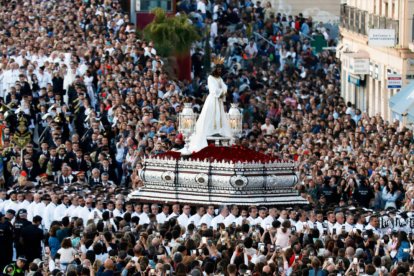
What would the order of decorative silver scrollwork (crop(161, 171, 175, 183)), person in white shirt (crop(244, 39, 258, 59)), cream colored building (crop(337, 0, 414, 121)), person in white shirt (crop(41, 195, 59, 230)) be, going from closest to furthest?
person in white shirt (crop(41, 195, 59, 230)) → decorative silver scrollwork (crop(161, 171, 175, 183)) → cream colored building (crop(337, 0, 414, 121)) → person in white shirt (crop(244, 39, 258, 59))

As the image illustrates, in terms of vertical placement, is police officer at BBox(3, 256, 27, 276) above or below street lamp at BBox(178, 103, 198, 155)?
below

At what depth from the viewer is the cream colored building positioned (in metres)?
78.9

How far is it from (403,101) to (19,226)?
18813 millimetres

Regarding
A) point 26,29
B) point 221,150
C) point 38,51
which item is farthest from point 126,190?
point 26,29

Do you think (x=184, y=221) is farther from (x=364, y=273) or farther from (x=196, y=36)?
(x=196, y=36)

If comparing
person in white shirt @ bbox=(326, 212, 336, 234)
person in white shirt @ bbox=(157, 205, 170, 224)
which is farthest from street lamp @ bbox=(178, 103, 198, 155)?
person in white shirt @ bbox=(326, 212, 336, 234)

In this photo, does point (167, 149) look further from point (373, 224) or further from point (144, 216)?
point (373, 224)

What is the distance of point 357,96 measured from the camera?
3440 inches

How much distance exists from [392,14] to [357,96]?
20.9ft

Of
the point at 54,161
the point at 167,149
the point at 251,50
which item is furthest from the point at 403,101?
the point at 251,50

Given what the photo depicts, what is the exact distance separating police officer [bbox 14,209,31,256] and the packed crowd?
→ 4 cm

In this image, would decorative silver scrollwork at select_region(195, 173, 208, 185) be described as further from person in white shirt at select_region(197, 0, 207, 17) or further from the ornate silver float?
person in white shirt at select_region(197, 0, 207, 17)

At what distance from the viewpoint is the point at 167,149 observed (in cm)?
6391

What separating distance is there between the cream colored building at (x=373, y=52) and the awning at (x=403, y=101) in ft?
14.2
